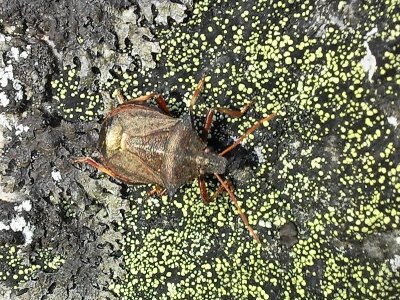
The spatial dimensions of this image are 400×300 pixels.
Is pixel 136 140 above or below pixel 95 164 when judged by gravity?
above

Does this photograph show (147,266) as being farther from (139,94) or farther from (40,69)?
(40,69)

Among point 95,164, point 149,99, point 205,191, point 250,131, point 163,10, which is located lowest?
point 95,164

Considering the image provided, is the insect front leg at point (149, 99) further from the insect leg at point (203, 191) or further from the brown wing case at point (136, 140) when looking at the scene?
the insect leg at point (203, 191)

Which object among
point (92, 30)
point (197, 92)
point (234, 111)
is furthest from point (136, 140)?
point (92, 30)

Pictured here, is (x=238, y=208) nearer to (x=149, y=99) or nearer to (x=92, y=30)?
(x=149, y=99)

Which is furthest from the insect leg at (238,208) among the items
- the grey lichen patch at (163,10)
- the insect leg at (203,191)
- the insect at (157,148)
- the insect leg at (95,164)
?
the grey lichen patch at (163,10)

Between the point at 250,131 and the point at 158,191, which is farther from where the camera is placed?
the point at 158,191

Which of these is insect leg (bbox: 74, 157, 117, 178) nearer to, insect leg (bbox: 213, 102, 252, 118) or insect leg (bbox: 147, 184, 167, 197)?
insect leg (bbox: 147, 184, 167, 197)

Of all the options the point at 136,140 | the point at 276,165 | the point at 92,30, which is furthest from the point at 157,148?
the point at 92,30
